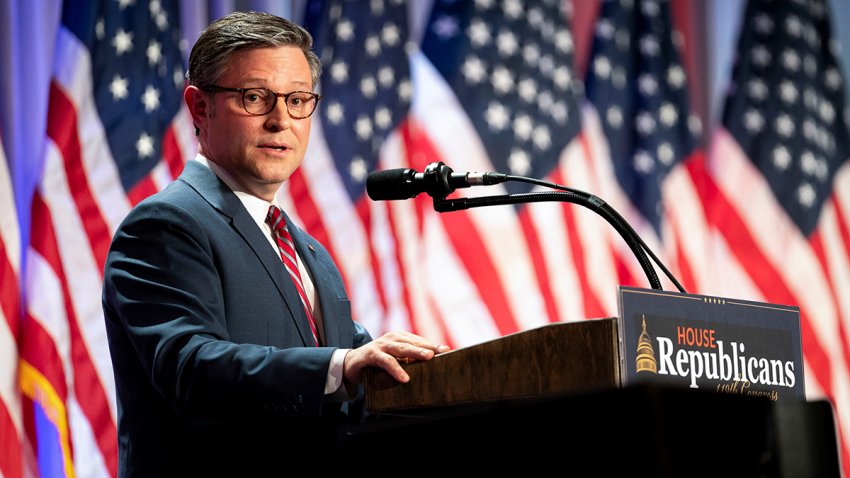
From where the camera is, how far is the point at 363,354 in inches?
67.6

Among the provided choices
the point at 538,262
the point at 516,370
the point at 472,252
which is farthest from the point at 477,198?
the point at 538,262

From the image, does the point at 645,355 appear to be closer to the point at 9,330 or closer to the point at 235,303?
the point at 235,303

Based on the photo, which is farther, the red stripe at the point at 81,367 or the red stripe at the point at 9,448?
the red stripe at the point at 81,367

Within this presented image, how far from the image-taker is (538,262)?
5.04 metres

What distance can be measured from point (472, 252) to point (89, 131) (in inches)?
72.3

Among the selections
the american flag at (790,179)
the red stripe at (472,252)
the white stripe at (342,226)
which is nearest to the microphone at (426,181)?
the white stripe at (342,226)

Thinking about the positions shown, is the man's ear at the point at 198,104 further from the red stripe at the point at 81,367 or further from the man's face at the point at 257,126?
the red stripe at the point at 81,367

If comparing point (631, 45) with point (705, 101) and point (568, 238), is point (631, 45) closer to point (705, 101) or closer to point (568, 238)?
point (705, 101)

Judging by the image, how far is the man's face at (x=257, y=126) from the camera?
2.31 m

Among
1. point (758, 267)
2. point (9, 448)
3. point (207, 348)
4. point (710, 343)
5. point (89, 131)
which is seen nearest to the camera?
point (710, 343)

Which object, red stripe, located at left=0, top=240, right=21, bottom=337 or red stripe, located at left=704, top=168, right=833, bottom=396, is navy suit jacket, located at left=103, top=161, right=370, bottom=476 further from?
red stripe, located at left=704, top=168, right=833, bottom=396

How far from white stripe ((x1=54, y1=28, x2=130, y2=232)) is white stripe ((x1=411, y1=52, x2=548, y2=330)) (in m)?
1.57

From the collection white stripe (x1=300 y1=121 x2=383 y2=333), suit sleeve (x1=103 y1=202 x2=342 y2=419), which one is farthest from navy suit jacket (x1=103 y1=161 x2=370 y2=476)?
white stripe (x1=300 y1=121 x2=383 y2=333)

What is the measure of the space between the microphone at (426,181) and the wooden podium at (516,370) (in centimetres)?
51
